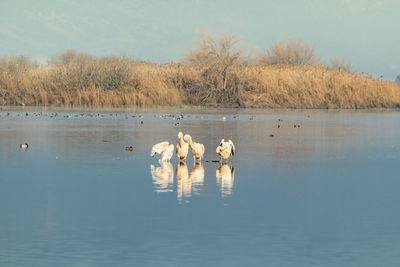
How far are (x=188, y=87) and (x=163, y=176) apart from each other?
101 ft

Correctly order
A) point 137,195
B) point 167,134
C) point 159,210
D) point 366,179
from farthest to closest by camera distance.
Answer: point 167,134, point 366,179, point 137,195, point 159,210

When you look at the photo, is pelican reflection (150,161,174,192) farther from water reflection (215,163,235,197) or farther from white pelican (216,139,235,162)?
white pelican (216,139,235,162)

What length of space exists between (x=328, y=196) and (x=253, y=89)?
32470 millimetres

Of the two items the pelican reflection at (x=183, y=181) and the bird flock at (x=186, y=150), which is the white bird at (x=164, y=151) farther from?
the pelican reflection at (x=183, y=181)

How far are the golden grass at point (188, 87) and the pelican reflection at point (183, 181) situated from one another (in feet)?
93.5

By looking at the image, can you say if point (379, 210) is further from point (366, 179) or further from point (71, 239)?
point (71, 239)

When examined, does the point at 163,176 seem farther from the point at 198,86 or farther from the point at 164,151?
the point at 198,86

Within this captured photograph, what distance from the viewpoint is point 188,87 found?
41.5m

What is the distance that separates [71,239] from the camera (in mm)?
6621

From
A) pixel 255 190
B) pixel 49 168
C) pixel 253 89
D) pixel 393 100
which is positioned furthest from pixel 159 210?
pixel 393 100

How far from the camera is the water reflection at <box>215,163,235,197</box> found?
944 centimetres

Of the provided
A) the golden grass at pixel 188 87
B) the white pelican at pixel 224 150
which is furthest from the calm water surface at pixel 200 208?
the golden grass at pixel 188 87

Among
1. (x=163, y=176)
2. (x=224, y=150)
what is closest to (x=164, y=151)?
(x=224, y=150)

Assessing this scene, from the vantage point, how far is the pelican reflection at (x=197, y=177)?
954 cm
